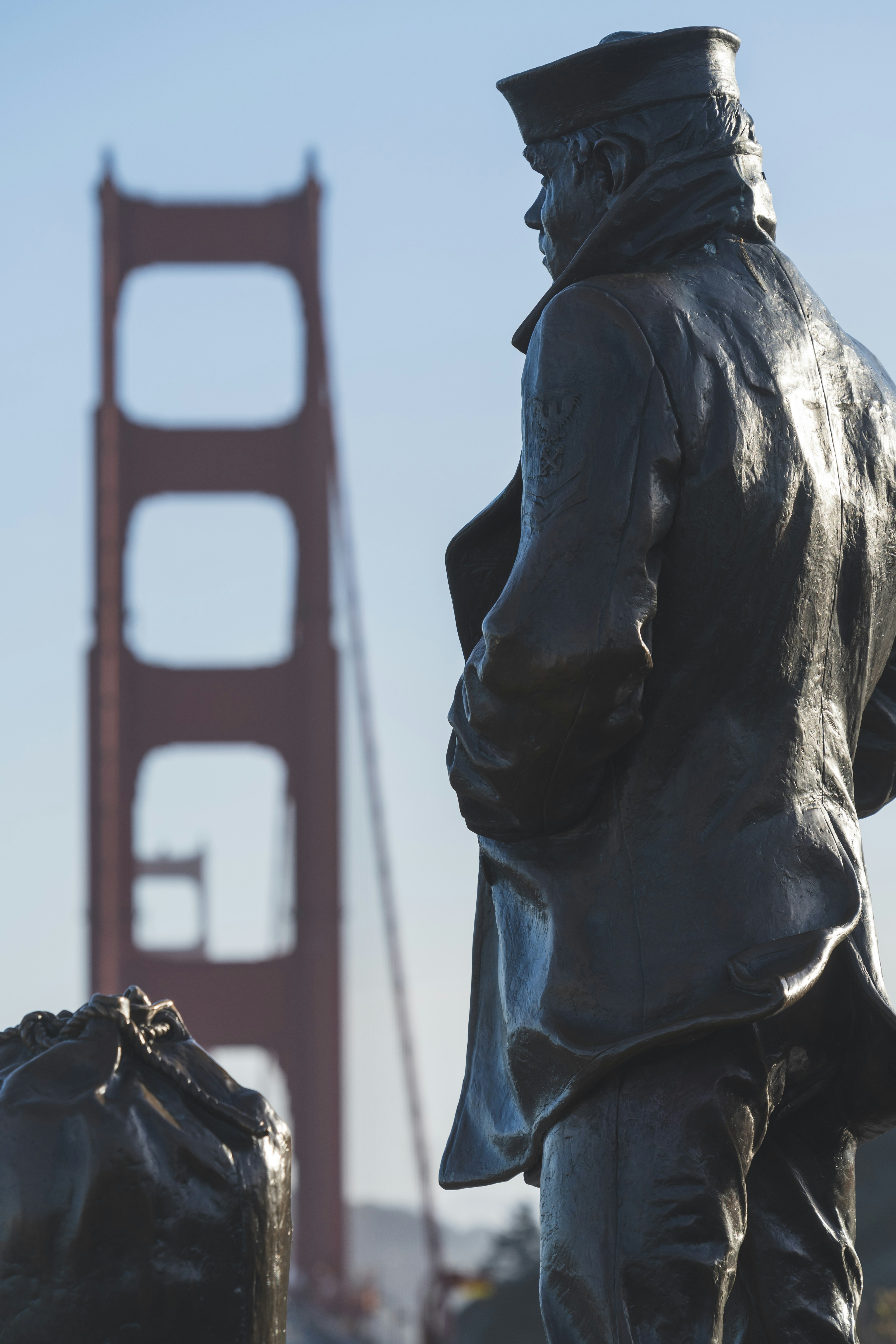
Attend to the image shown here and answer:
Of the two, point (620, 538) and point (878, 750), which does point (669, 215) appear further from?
point (878, 750)

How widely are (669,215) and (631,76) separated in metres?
0.10

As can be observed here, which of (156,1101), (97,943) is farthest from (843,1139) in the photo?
(97,943)

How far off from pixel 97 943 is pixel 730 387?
47.5ft

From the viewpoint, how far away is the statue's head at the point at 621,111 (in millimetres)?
1414

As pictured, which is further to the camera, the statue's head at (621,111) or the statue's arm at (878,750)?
the statue's arm at (878,750)

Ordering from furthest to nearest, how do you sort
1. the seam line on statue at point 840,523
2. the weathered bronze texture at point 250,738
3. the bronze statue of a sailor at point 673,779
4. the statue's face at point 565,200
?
the weathered bronze texture at point 250,738
the statue's face at point 565,200
the seam line on statue at point 840,523
the bronze statue of a sailor at point 673,779

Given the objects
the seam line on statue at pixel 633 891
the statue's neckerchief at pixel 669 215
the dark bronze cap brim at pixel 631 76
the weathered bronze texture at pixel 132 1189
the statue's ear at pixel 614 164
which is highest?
the dark bronze cap brim at pixel 631 76

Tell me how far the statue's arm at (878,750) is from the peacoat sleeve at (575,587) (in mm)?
301

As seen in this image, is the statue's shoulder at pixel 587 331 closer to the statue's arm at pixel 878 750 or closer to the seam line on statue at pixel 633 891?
the seam line on statue at pixel 633 891

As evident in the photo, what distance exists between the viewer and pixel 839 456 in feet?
4.59

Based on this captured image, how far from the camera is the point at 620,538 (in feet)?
4.14

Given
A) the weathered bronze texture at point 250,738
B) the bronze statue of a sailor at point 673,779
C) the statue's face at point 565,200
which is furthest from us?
the weathered bronze texture at point 250,738

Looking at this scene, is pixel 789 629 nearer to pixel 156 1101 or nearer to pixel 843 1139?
pixel 843 1139

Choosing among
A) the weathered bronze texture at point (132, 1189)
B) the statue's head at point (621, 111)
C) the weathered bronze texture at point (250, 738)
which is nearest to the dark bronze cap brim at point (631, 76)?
the statue's head at point (621, 111)
